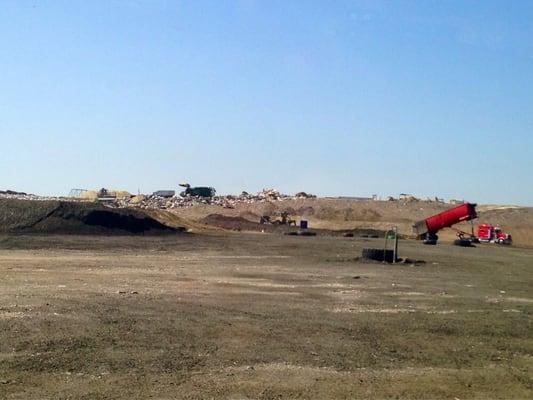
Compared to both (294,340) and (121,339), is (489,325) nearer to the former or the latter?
(294,340)

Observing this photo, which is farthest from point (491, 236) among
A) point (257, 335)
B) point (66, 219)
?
point (257, 335)

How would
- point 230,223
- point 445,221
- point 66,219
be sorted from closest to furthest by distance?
point 66,219 → point 445,221 → point 230,223

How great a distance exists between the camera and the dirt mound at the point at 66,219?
52.3 m

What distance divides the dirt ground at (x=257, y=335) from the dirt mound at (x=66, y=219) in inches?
1028

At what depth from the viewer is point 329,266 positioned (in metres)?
31.3

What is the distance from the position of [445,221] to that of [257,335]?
44302 mm

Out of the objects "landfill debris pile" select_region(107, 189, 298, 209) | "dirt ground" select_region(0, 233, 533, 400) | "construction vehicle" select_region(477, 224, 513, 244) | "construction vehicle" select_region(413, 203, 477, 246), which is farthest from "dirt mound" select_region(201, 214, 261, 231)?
"dirt ground" select_region(0, 233, 533, 400)

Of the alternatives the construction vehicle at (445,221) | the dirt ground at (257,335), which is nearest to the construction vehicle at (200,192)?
the construction vehicle at (445,221)

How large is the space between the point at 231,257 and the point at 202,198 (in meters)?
74.5

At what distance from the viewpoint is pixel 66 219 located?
2138 inches

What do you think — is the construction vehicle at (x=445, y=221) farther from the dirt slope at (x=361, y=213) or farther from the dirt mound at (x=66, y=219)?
the dirt mound at (x=66, y=219)

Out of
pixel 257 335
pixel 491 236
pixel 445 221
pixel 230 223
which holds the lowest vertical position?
pixel 257 335

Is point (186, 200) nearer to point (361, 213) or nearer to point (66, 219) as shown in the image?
point (361, 213)

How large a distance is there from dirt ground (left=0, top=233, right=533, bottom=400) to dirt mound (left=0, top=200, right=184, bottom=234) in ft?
85.7
